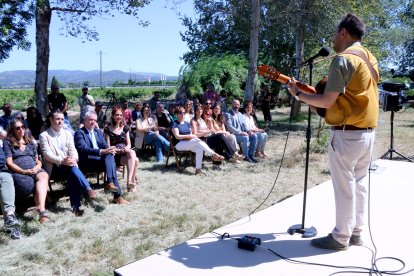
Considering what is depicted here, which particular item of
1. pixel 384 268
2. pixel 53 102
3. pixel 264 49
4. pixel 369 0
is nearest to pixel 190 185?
pixel 384 268

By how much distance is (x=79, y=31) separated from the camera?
9898 millimetres

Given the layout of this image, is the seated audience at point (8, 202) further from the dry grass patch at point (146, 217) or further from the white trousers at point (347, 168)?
the white trousers at point (347, 168)

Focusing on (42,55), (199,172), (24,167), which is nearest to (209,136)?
(199,172)

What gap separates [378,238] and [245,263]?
1255 millimetres

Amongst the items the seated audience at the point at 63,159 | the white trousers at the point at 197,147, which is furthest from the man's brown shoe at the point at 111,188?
the white trousers at the point at 197,147

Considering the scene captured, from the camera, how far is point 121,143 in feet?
19.1

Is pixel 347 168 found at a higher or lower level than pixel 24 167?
higher

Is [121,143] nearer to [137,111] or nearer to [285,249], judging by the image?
[137,111]

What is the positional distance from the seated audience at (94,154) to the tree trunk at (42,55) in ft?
14.5

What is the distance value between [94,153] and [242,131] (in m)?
3.59

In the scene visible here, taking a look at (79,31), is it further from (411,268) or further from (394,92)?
(411,268)

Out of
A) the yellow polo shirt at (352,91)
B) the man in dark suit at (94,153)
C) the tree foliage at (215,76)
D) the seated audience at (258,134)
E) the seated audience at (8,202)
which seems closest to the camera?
the yellow polo shirt at (352,91)

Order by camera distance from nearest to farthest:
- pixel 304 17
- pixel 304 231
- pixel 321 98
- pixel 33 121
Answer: pixel 321 98 < pixel 304 231 < pixel 33 121 < pixel 304 17

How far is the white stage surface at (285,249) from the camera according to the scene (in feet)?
9.12
